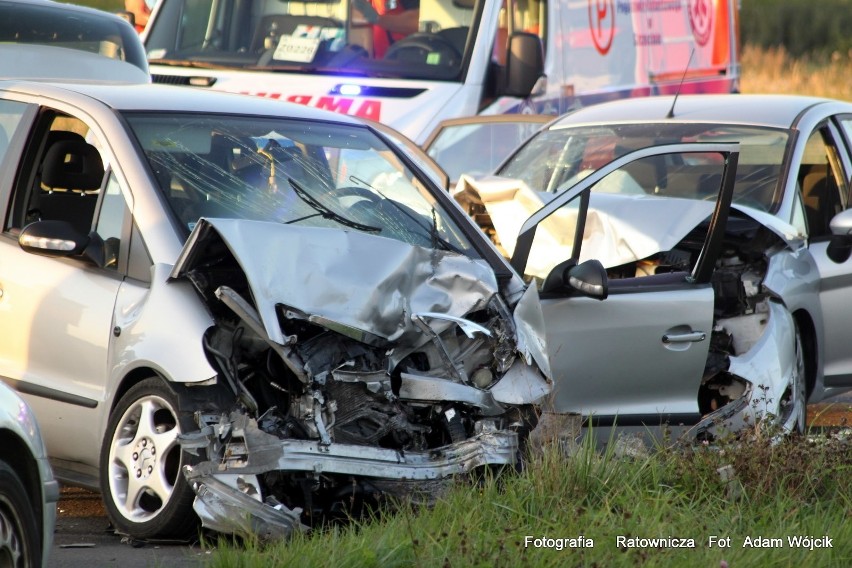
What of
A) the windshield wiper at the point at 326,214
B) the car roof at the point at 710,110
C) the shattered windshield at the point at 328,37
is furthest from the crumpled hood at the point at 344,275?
the shattered windshield at the point at 328,37

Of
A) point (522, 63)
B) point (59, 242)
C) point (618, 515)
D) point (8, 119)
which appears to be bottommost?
point (618, 515)

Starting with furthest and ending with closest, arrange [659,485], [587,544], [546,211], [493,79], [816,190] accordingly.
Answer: [493,79] → [816,190] → [546,211] → [659,485] → [587,544]

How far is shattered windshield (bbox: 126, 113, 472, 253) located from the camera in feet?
18.1

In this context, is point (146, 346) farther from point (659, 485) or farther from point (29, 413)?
point (659, 485)

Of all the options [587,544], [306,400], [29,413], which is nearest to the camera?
[29,413]

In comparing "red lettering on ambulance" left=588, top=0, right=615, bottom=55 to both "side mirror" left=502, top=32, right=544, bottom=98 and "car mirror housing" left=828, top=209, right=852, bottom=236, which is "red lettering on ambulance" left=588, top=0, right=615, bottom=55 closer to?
"side mirror" left=502, top=32, right=544, bottom=98

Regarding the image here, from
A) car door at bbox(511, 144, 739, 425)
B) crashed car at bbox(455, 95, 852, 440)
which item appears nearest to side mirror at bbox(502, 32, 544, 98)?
crashed car at bbox(455, 95, 852, 440)

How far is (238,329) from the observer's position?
4941 mm

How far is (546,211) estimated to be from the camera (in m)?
5.92

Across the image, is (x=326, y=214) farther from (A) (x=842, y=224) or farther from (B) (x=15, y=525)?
(A) (x=842, y=224)

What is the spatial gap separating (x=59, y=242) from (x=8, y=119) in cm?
110

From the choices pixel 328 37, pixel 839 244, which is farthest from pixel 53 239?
pixel 328 37

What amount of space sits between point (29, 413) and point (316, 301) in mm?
1225

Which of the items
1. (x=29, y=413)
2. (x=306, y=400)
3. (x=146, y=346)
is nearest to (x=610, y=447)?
(x=306, y=400)
